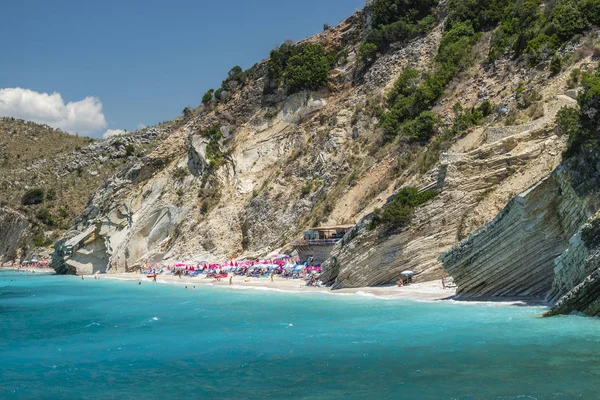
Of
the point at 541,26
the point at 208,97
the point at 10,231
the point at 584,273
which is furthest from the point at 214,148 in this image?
the point at 10,231

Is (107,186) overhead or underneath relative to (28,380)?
overhead

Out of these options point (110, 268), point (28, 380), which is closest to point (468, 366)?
point (28, 380)

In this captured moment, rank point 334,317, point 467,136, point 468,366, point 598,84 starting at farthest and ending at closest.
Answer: point 467,136 < point 334,317 < point 598,84 < point 468,366

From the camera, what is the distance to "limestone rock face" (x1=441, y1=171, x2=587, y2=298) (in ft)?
68.3

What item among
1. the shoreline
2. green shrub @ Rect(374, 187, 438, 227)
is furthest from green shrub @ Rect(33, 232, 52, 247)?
green shrub @ Rect(374, 187, 438, 227)

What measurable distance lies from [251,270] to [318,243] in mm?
7246

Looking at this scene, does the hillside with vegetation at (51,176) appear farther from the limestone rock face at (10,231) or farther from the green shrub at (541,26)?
the green shrub at (541,26)

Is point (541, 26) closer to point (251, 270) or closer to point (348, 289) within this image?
point (348, 289)

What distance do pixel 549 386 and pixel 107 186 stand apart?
61833 mm

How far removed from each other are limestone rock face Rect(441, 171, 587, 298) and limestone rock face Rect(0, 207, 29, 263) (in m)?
77.7

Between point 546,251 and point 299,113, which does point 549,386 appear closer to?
point 546,251

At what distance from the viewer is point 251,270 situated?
43.6m

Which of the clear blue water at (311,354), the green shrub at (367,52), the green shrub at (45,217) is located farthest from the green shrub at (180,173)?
the green shrub at (45,217)

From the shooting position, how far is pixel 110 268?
59.9 metres
